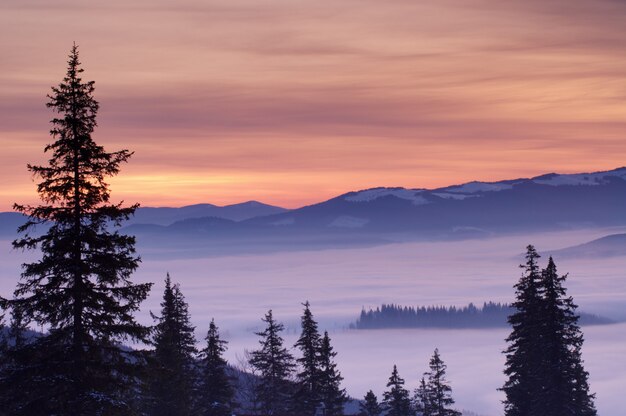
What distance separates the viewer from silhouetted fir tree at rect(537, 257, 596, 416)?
48.9 m

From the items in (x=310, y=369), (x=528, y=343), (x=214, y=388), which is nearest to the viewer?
(x=528, y=343)

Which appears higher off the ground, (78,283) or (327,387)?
(78,283)

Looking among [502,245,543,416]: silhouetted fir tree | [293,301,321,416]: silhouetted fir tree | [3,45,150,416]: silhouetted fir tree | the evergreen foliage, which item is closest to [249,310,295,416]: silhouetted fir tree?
[293,301,321,416]: silhouetted fir tree

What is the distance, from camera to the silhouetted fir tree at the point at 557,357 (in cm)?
4891

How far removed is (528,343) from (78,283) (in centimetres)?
3315

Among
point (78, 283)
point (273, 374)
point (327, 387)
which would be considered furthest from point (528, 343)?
point (78, 283)

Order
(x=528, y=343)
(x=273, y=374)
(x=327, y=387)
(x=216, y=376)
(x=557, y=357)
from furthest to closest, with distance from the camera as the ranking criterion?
1. (x=273, y=374)
2. (x=327, y=387)
3. (x=216, y=376)
4. (x=528, y=343)
5. (x=557, y=357)

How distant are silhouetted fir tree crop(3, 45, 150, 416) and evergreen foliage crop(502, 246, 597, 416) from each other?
93.1 ft

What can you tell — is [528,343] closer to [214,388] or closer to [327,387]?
[327,387]

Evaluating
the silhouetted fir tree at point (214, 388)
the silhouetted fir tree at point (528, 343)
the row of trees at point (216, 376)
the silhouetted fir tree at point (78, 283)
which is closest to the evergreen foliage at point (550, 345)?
the silhouetted fir tree at point (528, 343)

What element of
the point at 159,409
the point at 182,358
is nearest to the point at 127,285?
the point at 159,409

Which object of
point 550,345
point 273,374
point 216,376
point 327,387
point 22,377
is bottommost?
point 327,387

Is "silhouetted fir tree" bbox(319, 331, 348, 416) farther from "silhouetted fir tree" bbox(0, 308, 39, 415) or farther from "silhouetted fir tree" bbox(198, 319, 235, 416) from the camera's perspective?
"silhouetted fir tree" bbox(0, 308, 39, 415)

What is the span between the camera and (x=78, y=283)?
2497 centimetres
